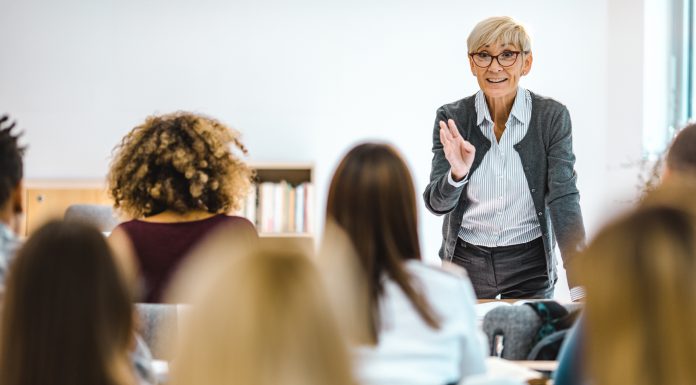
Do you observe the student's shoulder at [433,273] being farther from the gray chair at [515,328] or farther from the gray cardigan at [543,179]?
the gray cardigan at [543,179]

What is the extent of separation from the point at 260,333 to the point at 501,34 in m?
2.11

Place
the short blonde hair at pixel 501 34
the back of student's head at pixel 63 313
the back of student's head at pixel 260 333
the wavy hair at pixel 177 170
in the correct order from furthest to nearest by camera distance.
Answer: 1. the short blonde hair at pixel 501 34
2. the wavy hair at pixel 177 170
3. the back of student's head at pixel 63 313
4. the back of student's head at pixel 260 333

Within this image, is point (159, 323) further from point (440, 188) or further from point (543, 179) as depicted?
Result: point (543, 179)

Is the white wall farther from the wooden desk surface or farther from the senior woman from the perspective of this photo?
the wooden desk surface

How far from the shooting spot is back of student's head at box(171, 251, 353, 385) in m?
0.91

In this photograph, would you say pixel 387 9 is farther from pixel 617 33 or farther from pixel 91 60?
pixel 91 60

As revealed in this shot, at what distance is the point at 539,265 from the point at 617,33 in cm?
326

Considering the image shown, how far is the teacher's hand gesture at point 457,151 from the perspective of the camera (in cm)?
274

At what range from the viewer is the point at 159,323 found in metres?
1.92

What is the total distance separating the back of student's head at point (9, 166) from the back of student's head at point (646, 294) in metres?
1.38

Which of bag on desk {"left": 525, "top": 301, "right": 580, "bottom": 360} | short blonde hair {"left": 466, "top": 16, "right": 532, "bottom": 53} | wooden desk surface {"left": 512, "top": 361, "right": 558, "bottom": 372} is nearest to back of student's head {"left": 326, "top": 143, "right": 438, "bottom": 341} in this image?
wooden desk surface {"left": 512, "top": 361, "right": 558, "bottom": 372}

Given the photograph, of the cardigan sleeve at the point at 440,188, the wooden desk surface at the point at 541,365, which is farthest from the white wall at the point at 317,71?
the wooden desk surface at the point at 541,365

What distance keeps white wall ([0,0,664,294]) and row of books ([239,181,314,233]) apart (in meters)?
0.37

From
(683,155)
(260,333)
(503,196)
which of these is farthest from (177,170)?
(260,333)
